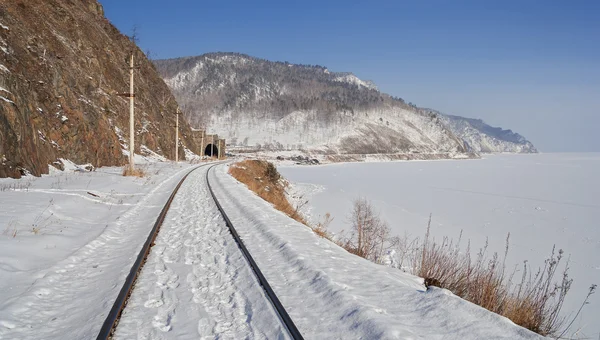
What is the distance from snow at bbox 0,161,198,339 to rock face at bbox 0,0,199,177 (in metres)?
2.78

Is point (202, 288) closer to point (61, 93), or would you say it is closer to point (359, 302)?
point (359, 302)

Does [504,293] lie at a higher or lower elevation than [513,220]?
higher

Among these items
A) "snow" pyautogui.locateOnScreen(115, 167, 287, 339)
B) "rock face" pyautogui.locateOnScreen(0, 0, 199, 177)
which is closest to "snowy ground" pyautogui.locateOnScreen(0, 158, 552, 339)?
"snow" pyautogui.locateOnScreen(115, 167, 287, 339)

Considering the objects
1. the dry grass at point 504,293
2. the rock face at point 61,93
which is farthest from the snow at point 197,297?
the rock face at point 61,93

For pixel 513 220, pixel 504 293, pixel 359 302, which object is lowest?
pixel 513 220

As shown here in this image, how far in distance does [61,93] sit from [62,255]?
2006 centimetres

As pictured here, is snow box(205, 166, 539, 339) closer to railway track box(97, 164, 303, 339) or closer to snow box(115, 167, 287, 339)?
railway track box(97, 164, 303, 339)

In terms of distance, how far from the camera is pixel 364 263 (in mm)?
6781

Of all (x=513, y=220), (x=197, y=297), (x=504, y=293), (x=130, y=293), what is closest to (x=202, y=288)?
(x=197, y=297)

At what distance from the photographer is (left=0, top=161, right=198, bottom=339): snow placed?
4207 millimetres

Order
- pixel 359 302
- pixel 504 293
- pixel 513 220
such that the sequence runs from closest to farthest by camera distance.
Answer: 1. pixel 359 302
2. pixel 504 293
3. pixel 513 220

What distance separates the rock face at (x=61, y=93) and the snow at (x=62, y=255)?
9.12ft

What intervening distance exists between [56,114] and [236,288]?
20793 mm

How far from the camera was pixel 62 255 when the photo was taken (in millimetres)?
6598
